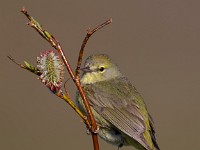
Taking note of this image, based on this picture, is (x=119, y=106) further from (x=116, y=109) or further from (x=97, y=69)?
(x=97, y=69)

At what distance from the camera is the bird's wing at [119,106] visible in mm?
4492

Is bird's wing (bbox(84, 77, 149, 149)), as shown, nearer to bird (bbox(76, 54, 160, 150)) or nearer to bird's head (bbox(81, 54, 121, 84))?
bird (bbox(76, 54, 160, 150))

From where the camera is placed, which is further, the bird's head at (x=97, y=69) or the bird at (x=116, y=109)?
the bird's head at (x=97, y=69)

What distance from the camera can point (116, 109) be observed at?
4.75 meters

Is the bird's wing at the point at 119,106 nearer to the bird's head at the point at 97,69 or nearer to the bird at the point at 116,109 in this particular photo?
the bird at the point at 116,109

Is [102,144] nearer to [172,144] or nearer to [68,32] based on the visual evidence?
[172,144]

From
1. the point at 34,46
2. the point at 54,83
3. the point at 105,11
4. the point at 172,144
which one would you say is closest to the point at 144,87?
→ the point at 172,144

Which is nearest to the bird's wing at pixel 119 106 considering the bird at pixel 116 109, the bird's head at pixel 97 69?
the bird at pixel 116 109

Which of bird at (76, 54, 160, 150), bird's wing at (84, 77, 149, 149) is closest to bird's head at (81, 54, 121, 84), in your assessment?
bird at (76, 54, 160, 150)

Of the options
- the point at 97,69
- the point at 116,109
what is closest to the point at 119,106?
the point at 116,109

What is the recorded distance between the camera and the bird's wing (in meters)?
4.49

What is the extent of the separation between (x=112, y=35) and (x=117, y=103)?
770 centimetres

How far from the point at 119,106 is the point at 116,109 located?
0.05 metres

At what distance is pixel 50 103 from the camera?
1009 cm
